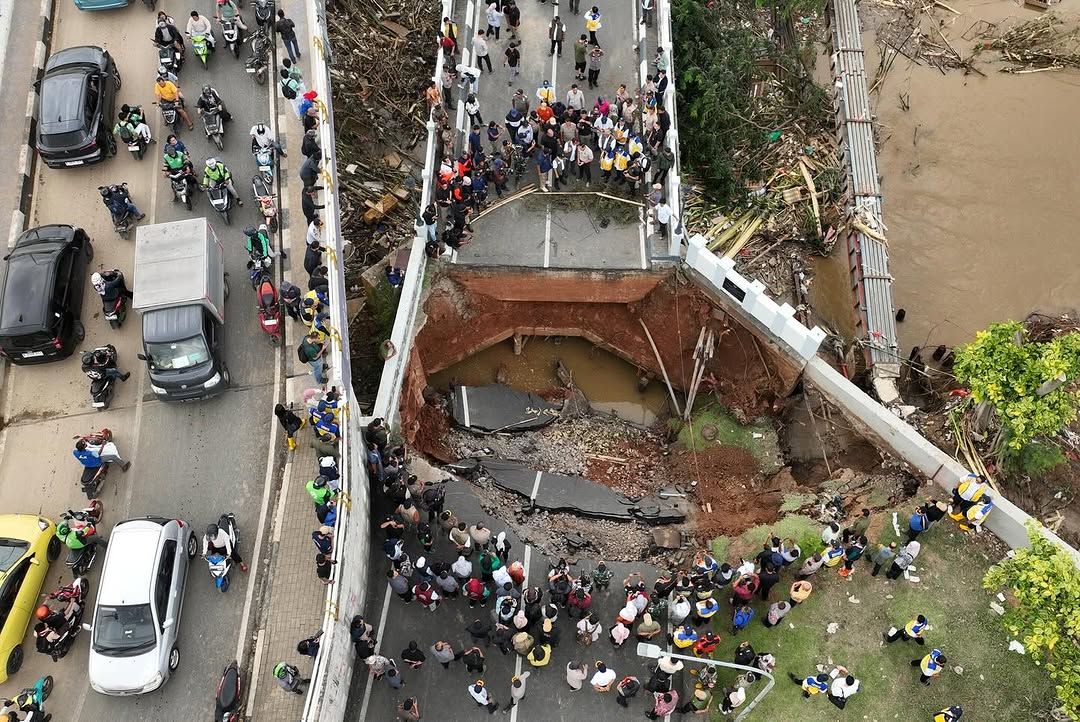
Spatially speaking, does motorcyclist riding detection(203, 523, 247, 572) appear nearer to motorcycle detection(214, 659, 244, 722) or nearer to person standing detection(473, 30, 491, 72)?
motorcycle detection(214, 659, 244, 722)

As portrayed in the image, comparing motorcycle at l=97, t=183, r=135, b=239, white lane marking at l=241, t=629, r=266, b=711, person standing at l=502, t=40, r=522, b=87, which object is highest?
person standing at l=502, t=40, r=522, b=87

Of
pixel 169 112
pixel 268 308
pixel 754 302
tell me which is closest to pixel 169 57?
pixel 169 112

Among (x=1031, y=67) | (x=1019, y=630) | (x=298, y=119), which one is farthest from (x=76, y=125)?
(x=1031, y=67)

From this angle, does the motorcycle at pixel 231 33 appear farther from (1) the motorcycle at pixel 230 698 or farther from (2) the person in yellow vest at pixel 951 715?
(2) the person in yellow vest at pixel 951 715

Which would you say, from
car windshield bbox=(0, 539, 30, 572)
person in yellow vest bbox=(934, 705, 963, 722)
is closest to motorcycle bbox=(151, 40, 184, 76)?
car windshield bbox=(0, 539, 30, 572)

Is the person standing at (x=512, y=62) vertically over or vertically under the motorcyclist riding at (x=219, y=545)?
over

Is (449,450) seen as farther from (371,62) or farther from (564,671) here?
(371,62)

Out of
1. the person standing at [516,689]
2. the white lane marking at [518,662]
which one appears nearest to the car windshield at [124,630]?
the person standing at [516,689]
